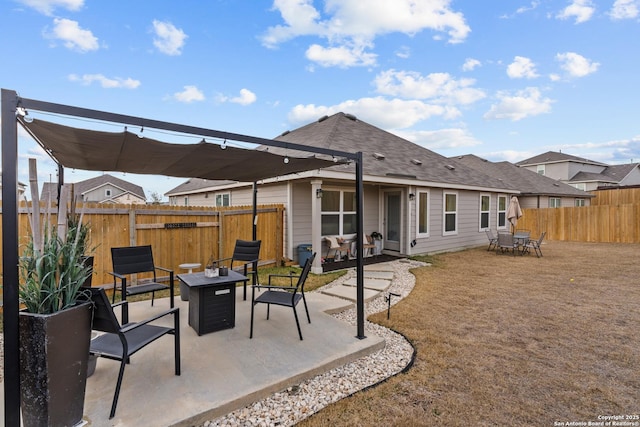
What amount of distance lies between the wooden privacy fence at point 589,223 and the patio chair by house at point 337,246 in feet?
43.7

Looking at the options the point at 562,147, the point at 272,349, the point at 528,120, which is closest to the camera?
the point at 272,349

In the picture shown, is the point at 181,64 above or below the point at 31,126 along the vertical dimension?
above

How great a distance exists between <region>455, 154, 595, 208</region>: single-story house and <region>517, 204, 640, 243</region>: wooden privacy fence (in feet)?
4.05

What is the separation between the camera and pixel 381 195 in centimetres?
1008

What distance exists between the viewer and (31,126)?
240cm

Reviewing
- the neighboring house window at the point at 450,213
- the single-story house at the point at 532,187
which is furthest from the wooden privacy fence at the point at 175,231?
the single-story house at the point at 532,187

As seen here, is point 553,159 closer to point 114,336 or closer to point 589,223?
point 589,223

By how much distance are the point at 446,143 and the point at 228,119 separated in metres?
20.5

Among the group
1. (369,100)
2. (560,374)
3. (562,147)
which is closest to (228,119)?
(369,100)

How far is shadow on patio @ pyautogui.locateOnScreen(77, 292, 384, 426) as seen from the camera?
218 centimetres

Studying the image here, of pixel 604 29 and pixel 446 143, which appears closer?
pixel 604 29

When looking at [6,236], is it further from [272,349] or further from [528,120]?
[528,120]

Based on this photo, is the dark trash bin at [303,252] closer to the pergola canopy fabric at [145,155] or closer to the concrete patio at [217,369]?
the pergola canopy fabric at [145,155]

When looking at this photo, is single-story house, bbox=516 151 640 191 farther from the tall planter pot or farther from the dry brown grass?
the tall planter pot
